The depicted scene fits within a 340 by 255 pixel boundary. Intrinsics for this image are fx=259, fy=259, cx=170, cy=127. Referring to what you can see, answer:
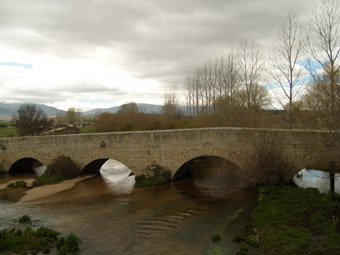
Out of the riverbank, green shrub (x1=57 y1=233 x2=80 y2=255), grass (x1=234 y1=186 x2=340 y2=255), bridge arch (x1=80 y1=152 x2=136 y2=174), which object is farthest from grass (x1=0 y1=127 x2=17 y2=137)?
grass (x1=234 y1=186 x2=340 y2=255)

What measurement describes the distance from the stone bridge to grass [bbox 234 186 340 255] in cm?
164

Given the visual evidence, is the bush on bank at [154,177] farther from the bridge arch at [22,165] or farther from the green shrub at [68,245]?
the bridge arch at [22,165]

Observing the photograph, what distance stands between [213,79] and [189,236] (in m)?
23.8

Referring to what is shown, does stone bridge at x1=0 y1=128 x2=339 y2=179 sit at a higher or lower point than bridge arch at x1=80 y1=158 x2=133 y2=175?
higher

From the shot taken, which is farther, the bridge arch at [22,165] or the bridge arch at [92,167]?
the bridge arch at [22,165]

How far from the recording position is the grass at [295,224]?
6.66m

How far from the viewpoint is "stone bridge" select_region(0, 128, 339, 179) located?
11.4 m

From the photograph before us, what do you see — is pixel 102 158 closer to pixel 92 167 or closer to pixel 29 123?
pixel 92 167

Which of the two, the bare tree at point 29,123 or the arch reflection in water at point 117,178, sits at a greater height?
the bare tree at point 29,123

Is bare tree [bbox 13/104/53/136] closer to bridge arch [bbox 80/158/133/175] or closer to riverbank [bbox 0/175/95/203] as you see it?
riverbank [bbox 0/175/95/203]

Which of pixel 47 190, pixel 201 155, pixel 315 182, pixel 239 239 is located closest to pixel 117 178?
pixel 47 190

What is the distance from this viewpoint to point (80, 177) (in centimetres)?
1639

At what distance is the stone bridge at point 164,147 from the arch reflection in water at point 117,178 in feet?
3.12

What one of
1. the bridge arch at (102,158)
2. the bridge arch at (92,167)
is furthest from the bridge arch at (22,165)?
the bridge arch at (102,158)
